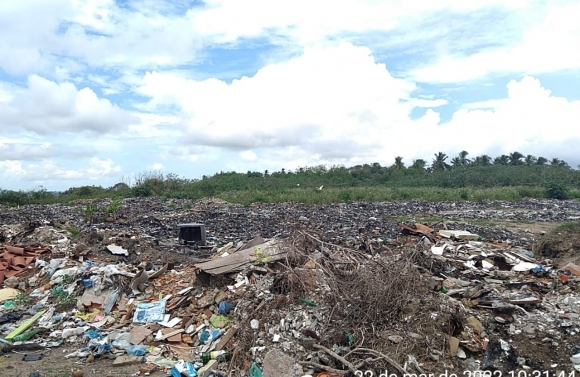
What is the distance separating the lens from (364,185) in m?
30.8

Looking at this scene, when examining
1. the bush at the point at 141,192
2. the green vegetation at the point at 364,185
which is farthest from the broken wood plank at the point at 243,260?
the bush at the point at 141,192

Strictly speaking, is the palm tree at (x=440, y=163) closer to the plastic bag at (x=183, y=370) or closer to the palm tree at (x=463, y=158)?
the palm tree at (x=463, y=158)

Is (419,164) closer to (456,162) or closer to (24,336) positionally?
(456,162)

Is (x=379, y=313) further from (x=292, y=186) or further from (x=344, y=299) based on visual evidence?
(x=292, y=186)

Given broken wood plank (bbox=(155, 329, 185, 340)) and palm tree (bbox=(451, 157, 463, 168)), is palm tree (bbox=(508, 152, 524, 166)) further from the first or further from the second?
broken wood plank (bbox=(155, 329, 185, 340))

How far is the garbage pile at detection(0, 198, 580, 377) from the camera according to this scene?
13.1 feet

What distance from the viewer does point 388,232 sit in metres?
10.1

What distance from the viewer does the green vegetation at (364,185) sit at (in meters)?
21.5

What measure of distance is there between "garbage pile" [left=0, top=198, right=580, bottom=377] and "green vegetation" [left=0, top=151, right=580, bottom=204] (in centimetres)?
730

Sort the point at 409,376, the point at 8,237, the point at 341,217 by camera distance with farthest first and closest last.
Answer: the point at 341,217 → the point at 8,237 → the point at 409,376

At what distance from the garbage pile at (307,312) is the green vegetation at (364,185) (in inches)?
287

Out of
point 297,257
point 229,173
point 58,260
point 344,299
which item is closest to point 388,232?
point 297,257

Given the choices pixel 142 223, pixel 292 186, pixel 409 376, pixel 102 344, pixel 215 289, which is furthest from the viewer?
pixel 292 186

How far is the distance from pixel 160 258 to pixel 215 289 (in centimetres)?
254
